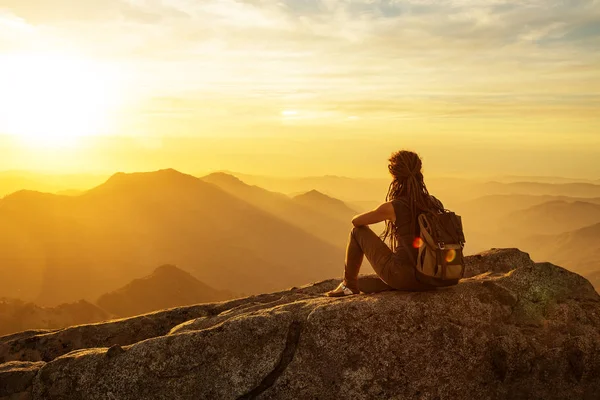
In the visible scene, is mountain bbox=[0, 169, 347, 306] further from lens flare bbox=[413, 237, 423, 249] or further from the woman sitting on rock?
lens flare bbox=[413, 237, 423, 249]

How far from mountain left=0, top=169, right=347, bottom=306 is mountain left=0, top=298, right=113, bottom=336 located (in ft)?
124

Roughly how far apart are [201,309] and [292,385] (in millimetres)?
5486

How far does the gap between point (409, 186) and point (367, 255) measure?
5.27 ft

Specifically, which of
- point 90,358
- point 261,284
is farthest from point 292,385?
point 261,284

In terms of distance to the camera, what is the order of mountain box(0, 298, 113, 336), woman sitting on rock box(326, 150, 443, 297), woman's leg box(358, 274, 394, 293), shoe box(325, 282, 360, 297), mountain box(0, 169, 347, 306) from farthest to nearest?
mountain box(0, 169, 347, 306) < mountain box(0, 298, 113, 336) < shoe box(325, 282, 360, 297) < woman's leg box(358, 274, 394, 293) < woman sitting on rock box(326, 150, 443, 297)

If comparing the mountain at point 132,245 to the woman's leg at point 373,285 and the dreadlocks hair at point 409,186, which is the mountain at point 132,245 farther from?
the dreadlocks hair at point 409,186

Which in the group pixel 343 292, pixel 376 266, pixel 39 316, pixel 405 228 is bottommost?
pixel 39 316

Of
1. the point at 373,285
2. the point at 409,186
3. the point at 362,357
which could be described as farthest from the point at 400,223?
the point at 362,357

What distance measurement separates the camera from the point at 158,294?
271 ft

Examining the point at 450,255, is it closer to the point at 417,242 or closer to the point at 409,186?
the point at 417,242

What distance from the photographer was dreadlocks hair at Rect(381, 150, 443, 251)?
8.01m

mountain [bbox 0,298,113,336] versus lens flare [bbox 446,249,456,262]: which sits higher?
lens flare [bbox 446,249,456,262]

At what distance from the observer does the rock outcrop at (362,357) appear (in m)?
7.97

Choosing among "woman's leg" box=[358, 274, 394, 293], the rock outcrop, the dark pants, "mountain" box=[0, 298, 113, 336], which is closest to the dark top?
the dark pants
